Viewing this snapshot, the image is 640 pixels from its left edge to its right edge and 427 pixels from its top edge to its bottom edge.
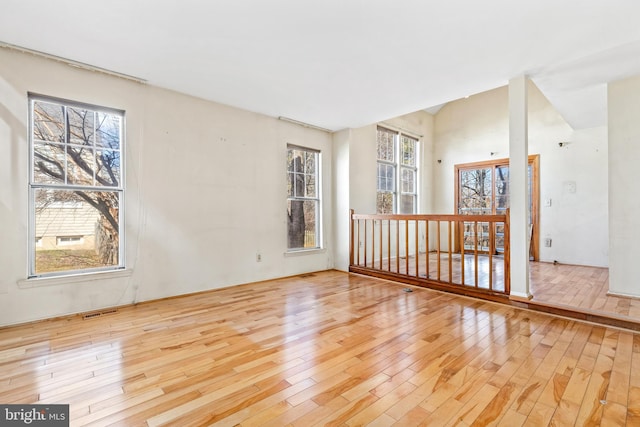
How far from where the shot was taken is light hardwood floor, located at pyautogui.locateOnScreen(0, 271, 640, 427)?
5.16 feet

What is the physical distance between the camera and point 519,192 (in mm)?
3268

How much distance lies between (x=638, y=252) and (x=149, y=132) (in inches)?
224

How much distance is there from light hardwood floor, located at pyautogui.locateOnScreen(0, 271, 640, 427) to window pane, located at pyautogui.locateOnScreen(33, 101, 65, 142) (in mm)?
1805

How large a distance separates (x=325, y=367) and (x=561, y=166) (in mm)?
5861

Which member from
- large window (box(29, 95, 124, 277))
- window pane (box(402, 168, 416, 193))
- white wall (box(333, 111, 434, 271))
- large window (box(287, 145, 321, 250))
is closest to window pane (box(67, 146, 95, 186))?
large window (box(29, 95, 124, 277))

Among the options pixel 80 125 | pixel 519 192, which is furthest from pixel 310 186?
pixel 80 125

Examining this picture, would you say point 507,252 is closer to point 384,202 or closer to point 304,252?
point 304,252

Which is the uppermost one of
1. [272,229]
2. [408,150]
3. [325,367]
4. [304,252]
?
[408,150]

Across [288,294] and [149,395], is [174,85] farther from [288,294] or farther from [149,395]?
[149,395]

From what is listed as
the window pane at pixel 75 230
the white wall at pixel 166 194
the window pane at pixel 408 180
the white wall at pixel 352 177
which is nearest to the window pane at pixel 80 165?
the window pane at pixel 75 230

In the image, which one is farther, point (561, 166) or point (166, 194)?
point (561, 166)

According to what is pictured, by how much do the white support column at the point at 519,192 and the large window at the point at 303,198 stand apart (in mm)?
2999

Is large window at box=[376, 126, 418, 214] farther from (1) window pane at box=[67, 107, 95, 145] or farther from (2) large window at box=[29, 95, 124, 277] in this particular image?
(1) window pane at box=[67, 107, 95, 145]

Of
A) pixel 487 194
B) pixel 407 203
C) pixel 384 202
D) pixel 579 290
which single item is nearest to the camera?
pixel 579 290
